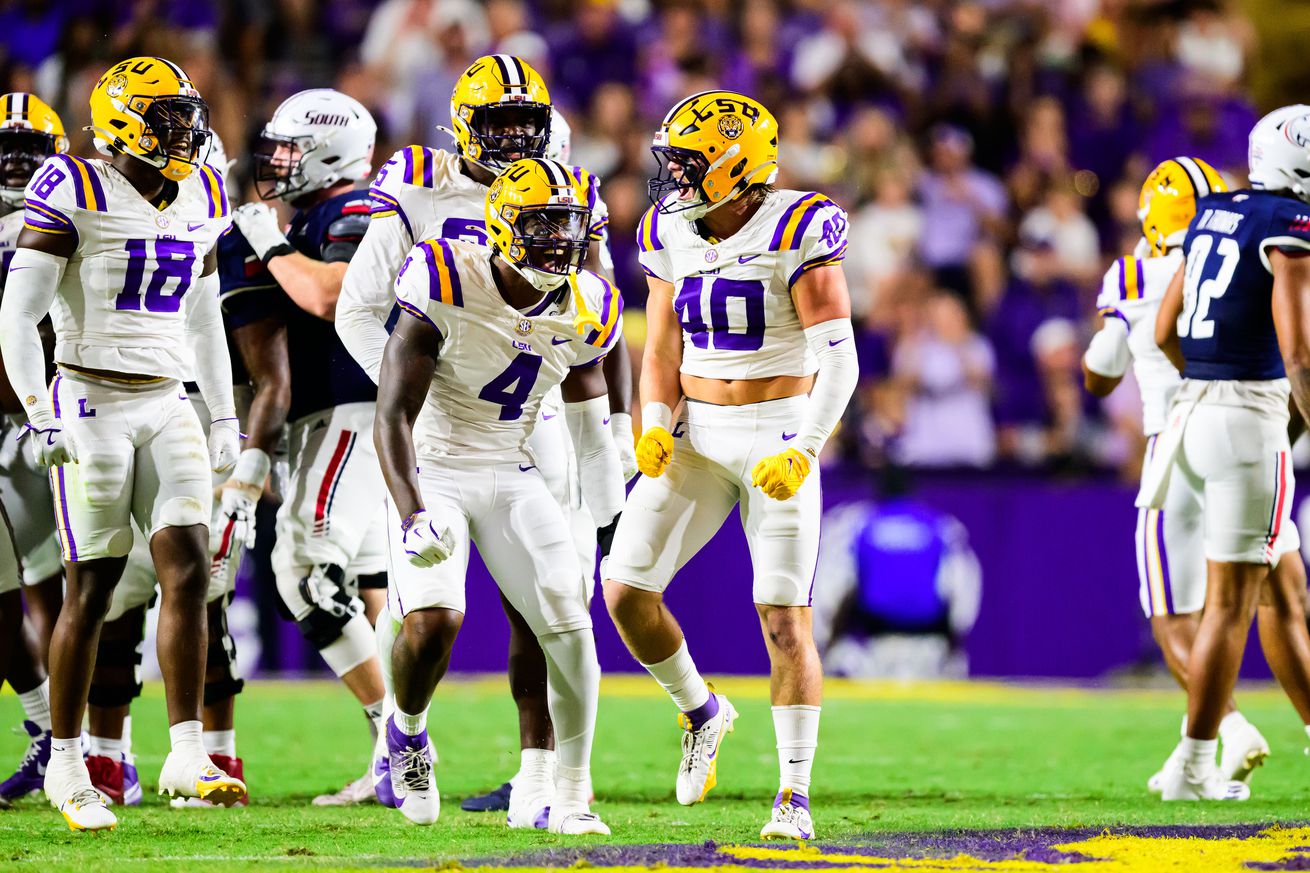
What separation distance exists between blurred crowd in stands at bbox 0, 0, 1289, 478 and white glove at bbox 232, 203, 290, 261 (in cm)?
511

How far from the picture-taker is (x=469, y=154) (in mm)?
5816

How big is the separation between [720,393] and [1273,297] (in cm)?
207

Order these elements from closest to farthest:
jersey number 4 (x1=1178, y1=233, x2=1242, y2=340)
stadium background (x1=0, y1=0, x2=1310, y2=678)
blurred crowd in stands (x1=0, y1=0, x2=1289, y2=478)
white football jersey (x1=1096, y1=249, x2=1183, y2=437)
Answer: jersey number 4 (x1=1178, y1=233, x2=1242, y2=340)
white football jersey (x1=1096, y1=249, x2=1183, y2=437)
stadium background (x1=0, y1=0, x2=1310, y2=678)
blurred crowd in stands (x1=0, y1=0, x2=1289, y2=478)

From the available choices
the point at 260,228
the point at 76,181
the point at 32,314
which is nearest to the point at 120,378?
the point at 32,314

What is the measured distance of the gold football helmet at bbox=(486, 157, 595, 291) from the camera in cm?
488

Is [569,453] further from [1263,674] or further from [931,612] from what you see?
[1263,674]

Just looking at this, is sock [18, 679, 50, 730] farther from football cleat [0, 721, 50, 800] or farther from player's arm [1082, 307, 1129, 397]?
player's arm [1082, 307, 1129, 397]

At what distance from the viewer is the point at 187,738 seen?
5.26m

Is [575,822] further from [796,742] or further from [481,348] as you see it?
[481,348]

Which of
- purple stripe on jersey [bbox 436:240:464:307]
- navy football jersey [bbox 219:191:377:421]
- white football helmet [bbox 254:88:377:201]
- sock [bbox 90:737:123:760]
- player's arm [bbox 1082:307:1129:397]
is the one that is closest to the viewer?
purple stripe on jersey [bbox 436:240:464:307]

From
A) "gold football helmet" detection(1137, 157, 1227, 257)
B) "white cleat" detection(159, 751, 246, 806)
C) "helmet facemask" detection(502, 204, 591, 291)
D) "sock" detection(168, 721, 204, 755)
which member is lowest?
"white cleat" detection(159, 751, 246, 806)

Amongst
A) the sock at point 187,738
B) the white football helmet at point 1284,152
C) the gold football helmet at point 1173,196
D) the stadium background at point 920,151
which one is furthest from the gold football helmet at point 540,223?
the stadium background at point 920,151

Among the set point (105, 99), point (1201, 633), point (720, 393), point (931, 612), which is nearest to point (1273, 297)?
point (1201, 633)

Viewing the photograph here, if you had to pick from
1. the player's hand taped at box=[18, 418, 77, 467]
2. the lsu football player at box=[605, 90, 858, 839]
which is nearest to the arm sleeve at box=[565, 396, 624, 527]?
the lsu football player at box=[605, 90, 858, 839]
